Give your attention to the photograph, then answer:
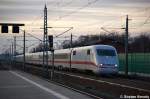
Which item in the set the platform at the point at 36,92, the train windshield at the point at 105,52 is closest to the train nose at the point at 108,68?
the train windshield at the point at 105,52

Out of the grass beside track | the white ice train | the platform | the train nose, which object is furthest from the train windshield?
the platform

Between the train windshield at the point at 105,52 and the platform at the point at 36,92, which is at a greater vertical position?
the train windshield at the point at 105,52

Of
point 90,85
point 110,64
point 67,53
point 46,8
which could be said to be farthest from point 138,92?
point 67,53

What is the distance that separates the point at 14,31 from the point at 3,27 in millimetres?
1813

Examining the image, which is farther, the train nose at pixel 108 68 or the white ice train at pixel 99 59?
the white ice train at pixel 99 59

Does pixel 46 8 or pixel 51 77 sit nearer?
pixel 51 77

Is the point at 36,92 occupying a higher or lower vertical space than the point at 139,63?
lower

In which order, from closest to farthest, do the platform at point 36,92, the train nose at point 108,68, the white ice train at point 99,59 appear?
1. the platform at point 36,92
2. the train nose at point 108,68
3. the white ice train at point 99,59

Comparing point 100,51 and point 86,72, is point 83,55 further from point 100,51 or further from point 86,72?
point 100,51

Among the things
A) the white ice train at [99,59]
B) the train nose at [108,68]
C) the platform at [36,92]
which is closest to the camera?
the platform at [36,92]

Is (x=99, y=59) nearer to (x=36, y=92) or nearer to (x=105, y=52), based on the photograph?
(x=105, y=52)

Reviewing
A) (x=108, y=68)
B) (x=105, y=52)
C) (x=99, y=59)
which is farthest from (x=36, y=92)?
(x=105, y=52)

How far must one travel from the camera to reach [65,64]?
206 ft

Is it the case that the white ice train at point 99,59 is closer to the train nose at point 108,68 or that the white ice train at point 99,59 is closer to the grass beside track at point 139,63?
the train nose at point 108,68
